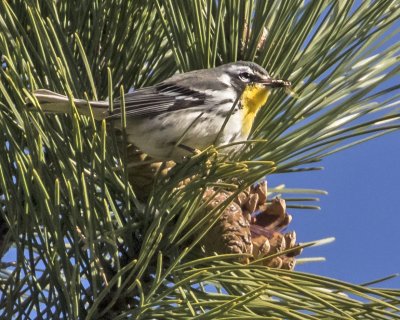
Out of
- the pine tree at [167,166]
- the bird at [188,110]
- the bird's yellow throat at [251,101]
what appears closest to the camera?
the pine tree at [167,166]

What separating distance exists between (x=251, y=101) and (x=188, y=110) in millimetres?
165

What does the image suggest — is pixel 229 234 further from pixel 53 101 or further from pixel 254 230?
pixel 53 101

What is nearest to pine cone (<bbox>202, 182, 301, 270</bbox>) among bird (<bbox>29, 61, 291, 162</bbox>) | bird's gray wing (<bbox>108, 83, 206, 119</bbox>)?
bird (<bbox>29, 61, 291, 162</bbox>)

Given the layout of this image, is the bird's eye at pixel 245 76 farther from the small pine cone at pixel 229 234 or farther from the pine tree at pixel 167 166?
the small pine cone at pixel 229 234

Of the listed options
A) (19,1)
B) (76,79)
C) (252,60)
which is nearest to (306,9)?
(252,60)

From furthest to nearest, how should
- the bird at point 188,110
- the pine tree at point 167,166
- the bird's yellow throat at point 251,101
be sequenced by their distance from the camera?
1. the bird's yellow throat at point 251,101
2. the bird at point 188,110
3. the pine tree at point 167,166

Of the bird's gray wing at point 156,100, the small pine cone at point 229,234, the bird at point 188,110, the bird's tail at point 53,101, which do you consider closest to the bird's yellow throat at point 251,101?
the bird at point 188,110

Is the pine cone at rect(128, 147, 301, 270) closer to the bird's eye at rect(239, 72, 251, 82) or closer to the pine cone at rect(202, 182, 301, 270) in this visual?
the pine cone at rect(202, 182, 301, 270)

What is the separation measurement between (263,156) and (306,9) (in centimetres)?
32

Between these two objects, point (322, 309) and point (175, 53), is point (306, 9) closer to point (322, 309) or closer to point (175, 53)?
point (175, 53)

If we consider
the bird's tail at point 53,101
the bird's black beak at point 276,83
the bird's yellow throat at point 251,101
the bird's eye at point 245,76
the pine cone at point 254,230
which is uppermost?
the bird's tail at point 53,101

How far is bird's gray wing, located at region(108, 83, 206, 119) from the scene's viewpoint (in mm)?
1734

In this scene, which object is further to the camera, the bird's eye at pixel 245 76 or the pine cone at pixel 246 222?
the bird's eye at pixel 245 76

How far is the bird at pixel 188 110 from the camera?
165 cm
